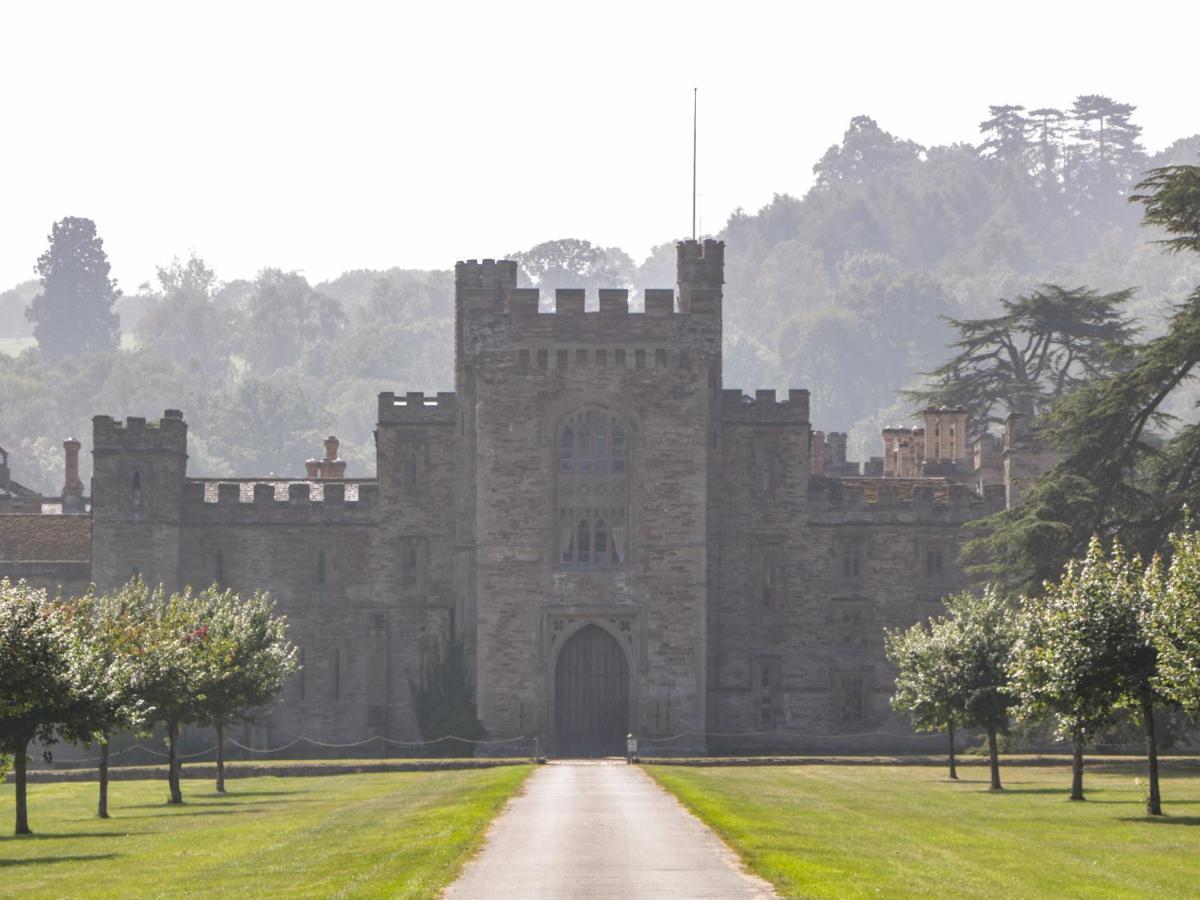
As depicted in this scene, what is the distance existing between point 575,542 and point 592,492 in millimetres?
1748

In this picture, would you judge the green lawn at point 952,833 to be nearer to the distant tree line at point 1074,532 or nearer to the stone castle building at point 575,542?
the distant tree line at point 1074,532

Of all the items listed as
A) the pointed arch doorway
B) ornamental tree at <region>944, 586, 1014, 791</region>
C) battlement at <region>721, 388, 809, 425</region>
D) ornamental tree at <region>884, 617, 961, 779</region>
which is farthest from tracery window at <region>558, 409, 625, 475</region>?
ornamental tree at <region>944, 586, 1014, 791</region>

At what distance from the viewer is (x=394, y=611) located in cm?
8125

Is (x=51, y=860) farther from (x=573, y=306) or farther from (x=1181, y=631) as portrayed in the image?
(x=573, y=306)

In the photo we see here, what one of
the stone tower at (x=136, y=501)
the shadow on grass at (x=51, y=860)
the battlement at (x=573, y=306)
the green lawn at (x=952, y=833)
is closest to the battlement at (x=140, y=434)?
the stone tower at (x=136, y=501)

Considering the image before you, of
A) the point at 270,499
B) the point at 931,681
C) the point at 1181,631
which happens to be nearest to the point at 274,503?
the point at 270,499

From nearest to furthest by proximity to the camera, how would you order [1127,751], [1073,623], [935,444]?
[1073,623] → [1127,751] → [935,444]

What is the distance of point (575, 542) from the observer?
76875 millimetres

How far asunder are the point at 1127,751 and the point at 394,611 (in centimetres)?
2539

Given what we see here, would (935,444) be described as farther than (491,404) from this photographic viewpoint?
Yes

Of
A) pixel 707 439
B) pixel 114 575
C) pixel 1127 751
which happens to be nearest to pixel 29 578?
pixel 114 575

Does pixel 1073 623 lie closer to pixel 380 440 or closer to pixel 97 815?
pixel 97 815

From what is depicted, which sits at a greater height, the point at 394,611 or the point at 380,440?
the point at 380,440

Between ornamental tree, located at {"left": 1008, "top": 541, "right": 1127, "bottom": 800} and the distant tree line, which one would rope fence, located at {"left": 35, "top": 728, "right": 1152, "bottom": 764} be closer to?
the distant tree line
